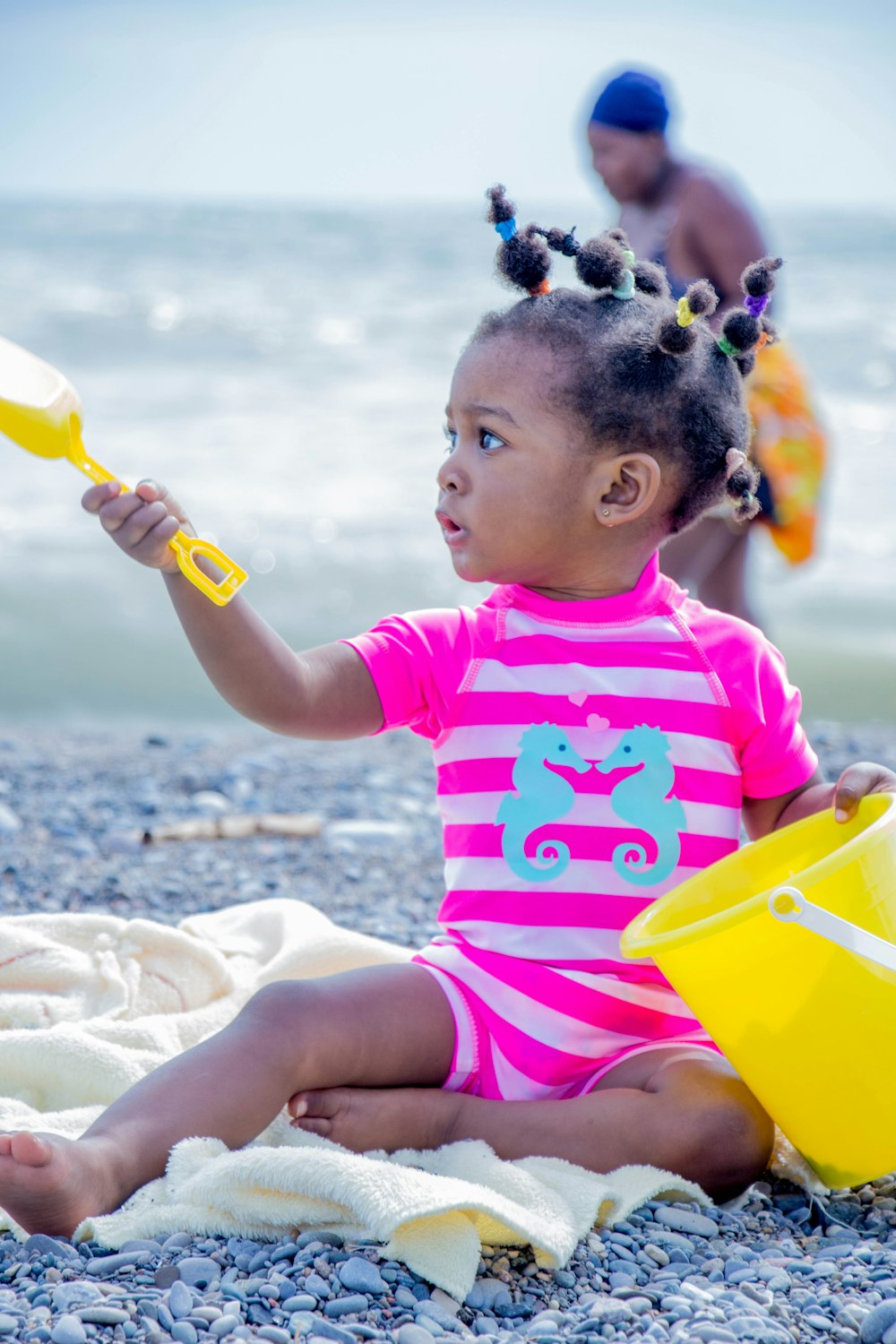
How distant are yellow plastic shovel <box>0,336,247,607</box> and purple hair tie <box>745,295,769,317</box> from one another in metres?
0.87

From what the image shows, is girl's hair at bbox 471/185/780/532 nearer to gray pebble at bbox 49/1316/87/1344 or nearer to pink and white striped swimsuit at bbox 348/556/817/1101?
pink and white striped swimsuit at bbox 348/556/817/1101

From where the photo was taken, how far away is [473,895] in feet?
6.61

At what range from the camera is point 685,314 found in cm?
196

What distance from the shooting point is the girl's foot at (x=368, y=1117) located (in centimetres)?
185

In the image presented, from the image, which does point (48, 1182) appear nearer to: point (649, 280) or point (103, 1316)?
point (103, 1316)

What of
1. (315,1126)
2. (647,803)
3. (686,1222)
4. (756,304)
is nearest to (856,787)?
(647,803)

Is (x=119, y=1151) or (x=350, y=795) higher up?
(x=350, y=795)

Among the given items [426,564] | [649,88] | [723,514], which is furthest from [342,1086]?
[426,564]

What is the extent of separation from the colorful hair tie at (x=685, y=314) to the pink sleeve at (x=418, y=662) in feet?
1.65

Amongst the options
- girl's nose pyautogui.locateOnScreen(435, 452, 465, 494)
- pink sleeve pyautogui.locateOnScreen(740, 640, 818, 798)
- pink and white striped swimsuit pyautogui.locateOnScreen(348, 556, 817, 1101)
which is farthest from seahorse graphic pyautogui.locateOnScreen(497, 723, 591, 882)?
girl's nose pyautogui.locateOnScreen(435, 452, 465, 494)

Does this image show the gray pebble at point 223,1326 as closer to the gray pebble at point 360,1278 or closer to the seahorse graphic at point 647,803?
the gray pebble at point 360,1278

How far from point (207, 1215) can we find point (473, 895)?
0.58 metres

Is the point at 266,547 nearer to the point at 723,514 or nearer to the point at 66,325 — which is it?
the point at 723,514

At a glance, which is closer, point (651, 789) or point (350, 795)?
point (651, 789)
